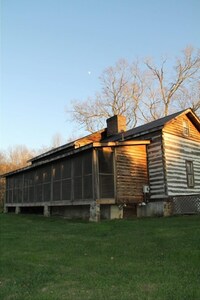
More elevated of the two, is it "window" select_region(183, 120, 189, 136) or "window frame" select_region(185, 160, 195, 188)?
"window" select_region(183, 120, 189, 136)

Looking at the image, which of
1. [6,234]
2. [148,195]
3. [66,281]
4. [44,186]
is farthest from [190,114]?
[66,281]

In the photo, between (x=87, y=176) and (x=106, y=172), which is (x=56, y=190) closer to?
(x=87, y=176)

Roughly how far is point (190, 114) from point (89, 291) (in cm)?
1820

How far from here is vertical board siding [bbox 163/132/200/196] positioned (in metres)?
19.3

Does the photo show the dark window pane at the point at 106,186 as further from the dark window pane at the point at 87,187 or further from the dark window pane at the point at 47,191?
the dark window pane at the point at 47,191

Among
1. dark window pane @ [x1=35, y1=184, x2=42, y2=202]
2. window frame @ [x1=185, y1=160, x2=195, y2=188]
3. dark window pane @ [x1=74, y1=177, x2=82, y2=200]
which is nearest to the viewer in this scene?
dark window pane @ [x1=74, y1=177, x2=82, y2=200]

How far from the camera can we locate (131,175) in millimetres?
18359

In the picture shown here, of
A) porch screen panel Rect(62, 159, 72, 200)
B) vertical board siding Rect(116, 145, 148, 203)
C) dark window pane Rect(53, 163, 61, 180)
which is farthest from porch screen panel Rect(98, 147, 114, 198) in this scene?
dark window pane Rect(53, 163, 61, 180)

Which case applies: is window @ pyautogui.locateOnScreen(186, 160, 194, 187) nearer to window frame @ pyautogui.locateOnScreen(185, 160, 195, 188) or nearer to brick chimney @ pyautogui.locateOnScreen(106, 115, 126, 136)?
window frame @ pyautogui.locateOnScreen(185, 160, 195, 188)

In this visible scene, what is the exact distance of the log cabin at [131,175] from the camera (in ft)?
57.5

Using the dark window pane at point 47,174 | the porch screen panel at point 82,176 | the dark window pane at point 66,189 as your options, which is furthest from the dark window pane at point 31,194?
the porch screen panel at point 82,176

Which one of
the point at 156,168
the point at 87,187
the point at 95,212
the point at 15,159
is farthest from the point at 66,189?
the point at 15,159

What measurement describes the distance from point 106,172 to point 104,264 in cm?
1005

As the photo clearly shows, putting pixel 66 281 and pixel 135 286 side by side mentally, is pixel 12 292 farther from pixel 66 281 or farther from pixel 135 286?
pixel 135 286
